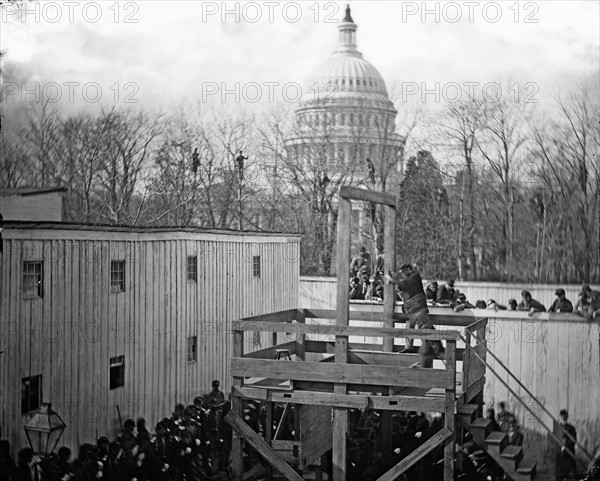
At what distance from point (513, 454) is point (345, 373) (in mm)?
1292

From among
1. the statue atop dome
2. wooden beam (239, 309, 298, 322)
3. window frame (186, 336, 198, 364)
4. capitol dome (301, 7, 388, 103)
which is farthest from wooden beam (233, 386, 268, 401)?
the statue atop dome

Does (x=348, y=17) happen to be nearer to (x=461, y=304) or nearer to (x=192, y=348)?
(x=461, y=304)

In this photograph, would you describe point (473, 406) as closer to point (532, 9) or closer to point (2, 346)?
point (532, 9)

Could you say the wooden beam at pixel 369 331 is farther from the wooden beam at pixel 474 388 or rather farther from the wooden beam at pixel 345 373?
the wooden beam at pixel 474 388

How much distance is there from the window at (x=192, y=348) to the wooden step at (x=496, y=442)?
2.10 meters

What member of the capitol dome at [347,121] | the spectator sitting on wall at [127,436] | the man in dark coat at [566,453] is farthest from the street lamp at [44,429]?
the man in dark coat at [566,453]

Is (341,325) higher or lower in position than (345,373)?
higher

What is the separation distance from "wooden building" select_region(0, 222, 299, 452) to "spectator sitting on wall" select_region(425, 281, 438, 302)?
92 centimetres

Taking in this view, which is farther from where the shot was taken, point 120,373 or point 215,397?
point 215,397

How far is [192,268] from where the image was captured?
675cm

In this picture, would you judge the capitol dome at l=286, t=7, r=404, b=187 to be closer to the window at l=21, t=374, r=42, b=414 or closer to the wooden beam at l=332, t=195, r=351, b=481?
the wooden beam at l=332, t=195, r=351, b=481

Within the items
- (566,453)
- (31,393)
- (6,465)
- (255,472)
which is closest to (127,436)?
(31,393)

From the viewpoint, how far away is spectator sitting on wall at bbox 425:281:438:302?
6629mm

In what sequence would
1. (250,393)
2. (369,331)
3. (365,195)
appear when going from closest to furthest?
(369,331) → (365,195) → (250,393)
